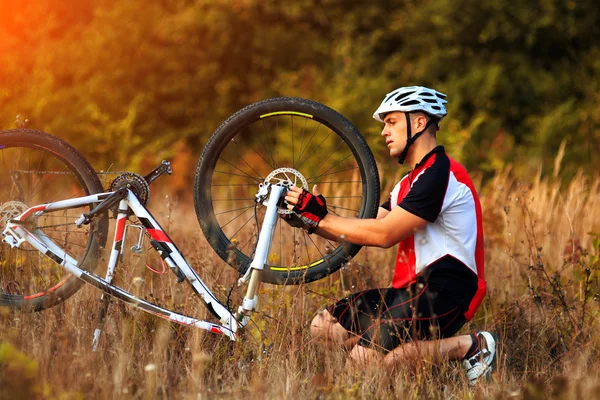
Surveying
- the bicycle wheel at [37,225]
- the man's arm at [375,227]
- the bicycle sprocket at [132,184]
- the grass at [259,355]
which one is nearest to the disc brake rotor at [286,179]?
the man's arm at [375,227]

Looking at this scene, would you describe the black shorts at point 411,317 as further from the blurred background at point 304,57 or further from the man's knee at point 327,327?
the blurred background at point 304,57

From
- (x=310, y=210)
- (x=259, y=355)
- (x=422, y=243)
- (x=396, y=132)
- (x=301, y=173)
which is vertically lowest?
(x=259, y=355)

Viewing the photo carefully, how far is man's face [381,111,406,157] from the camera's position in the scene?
3953mm

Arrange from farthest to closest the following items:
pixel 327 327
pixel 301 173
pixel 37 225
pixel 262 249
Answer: pixel 301 173 → pixel 327 327 → pixel 37 225 → pixel 262 249

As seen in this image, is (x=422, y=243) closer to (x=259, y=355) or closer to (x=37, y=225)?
(x=259, y=355)

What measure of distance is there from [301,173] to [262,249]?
97.3 inches

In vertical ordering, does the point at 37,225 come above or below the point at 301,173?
below

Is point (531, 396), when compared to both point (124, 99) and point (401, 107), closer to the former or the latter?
point (401, 107)

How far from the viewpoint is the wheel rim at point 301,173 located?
406 cm

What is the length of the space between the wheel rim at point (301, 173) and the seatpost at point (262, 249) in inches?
6.9

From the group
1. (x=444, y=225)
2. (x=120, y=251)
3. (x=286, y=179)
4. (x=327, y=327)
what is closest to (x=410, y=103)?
(x=444, y=225)

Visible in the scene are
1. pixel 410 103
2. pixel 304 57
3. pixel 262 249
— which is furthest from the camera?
pixel 304 57

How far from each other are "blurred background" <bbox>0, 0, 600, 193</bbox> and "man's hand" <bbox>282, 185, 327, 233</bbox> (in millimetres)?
10206

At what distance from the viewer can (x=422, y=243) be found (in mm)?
3859
